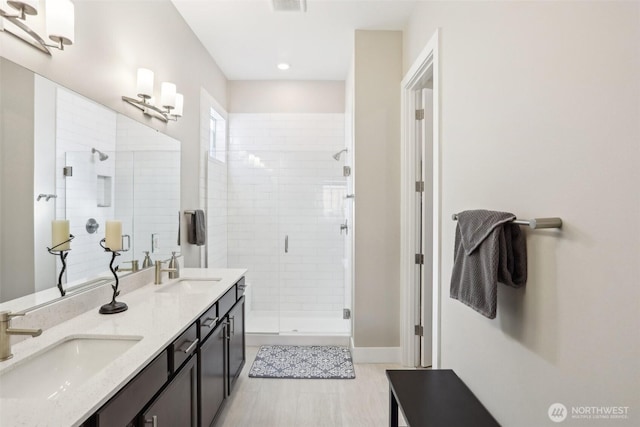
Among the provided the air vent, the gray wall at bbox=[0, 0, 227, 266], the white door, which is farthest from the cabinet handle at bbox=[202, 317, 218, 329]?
the air vent

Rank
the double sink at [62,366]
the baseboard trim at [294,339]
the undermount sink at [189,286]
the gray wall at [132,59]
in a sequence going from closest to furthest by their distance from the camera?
the double sink at [62,366] < the gray wall at [132,59] < the undermount sink at [189,286] < the baseboard trim at [294,339]

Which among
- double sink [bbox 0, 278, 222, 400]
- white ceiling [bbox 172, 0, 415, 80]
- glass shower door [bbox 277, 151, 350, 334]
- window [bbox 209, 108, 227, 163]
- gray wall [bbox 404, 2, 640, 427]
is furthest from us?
glass shower door [bbox 277, 151, 350, 334]

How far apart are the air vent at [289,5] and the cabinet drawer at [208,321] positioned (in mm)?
2144

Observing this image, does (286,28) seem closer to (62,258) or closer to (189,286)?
(189,286)

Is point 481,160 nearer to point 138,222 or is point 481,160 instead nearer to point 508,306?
point 508,306

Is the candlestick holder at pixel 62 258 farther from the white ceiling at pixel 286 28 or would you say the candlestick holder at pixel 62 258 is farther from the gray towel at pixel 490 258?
the white ceiling at pixel 286 28

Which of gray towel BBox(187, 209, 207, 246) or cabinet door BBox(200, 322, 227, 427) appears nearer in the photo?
cabinet door BBox(200, 322, 227, 427)

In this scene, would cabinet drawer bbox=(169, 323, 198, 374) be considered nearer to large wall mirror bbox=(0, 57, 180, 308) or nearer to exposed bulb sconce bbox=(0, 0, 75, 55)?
large wall mirror bbox=(0, 57, 180, 308)

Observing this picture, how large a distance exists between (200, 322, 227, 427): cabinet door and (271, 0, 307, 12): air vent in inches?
89.0

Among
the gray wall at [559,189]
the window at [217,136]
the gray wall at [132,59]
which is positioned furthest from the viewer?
the window at [217,136]

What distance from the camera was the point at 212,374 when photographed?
1.91 metres

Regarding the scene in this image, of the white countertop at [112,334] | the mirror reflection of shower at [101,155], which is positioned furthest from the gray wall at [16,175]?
the mirror reflection of shower at [101,155]

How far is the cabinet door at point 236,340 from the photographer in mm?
2262

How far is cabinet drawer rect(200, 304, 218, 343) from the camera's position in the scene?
1739 millimetres
